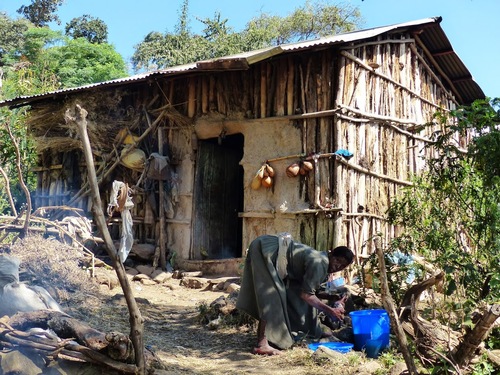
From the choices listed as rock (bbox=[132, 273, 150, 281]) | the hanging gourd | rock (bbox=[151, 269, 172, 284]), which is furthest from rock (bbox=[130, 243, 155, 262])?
the hanging gourd

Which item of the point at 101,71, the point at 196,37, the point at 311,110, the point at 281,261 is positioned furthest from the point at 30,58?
the point at 281,261

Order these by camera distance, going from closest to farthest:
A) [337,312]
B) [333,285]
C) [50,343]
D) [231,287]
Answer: [50,343]
[337,312]
[333,285]
[231,287]

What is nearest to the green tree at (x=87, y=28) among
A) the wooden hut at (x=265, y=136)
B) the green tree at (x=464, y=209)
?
the wooden hut at (x=265, y=136)

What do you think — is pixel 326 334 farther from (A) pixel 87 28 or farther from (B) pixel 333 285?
(A) pixel 87 28

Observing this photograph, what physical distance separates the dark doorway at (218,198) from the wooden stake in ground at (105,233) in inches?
248

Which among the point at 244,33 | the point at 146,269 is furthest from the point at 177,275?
the point at 244,33

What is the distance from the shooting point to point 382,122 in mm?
9625

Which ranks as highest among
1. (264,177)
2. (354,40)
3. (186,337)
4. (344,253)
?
(354,40)

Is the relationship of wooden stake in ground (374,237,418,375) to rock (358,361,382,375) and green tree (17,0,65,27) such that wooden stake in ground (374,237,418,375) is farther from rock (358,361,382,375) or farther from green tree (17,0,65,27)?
green tree (17,0,65,27)

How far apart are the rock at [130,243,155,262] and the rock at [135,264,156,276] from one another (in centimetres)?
20

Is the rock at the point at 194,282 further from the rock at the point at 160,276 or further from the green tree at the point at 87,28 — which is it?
the green tree at the point at 87,28

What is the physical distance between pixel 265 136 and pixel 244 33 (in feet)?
52.3

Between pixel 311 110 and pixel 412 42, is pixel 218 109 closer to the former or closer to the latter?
pixel 311 110

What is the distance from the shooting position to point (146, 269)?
10.1 metres
